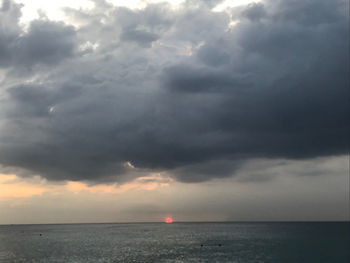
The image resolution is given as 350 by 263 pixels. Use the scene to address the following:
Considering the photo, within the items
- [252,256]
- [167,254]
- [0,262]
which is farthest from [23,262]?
[252,256]

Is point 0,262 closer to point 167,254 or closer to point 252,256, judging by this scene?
point 167,254

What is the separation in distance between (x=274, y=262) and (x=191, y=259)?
2734 centimetres

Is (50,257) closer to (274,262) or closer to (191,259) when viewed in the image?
(191,259)

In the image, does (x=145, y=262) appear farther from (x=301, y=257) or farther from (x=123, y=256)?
(x=301, y=257)

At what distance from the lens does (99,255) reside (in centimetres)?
12444

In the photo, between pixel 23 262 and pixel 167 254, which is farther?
pixel 167 254

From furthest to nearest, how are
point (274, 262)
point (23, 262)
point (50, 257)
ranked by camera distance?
point (50, 257)
point (23, 262)
point (274, 262)

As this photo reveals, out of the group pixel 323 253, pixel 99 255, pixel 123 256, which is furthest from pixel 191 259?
pixel 323 253

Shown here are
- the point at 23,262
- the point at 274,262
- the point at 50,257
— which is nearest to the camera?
the point at 274,262

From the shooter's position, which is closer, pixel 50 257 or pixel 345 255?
pixel 345 255

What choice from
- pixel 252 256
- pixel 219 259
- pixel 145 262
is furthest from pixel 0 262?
pixel 252 256

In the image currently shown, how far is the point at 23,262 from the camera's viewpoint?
11006cm

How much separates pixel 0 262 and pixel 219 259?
246 feet

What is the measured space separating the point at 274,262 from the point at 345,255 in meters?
28.1
